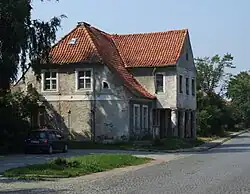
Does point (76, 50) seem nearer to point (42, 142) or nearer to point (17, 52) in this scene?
point (17, 52)

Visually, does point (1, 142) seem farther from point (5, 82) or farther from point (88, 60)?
point (88, 60)

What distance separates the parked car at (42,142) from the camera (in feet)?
114

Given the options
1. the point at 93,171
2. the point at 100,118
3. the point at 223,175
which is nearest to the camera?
the point at 223,175

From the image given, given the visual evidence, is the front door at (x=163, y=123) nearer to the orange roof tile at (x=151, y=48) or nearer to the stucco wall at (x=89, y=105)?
the orange roof tile at (x=151, y=48)

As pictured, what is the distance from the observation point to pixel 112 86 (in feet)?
145

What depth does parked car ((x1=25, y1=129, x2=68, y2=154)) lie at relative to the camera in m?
34.9

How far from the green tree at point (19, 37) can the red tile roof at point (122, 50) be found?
535 cm

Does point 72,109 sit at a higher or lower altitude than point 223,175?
higher

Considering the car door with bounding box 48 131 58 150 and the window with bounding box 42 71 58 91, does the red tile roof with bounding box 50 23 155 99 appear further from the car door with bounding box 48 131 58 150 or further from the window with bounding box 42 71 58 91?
the car door with bounding box 48 131 58 150

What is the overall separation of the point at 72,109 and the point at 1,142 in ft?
32.6

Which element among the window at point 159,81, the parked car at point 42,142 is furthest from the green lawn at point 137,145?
the window at point 159,81

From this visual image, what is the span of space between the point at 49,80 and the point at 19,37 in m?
11.7

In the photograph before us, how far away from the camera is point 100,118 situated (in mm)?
44219

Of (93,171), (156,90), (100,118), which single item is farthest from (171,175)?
(156,90)
